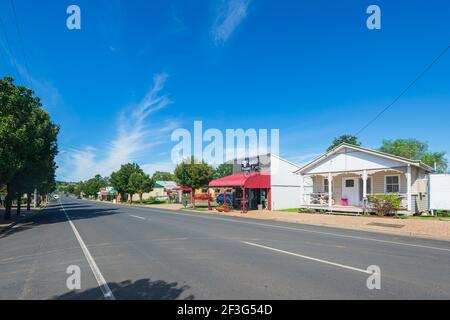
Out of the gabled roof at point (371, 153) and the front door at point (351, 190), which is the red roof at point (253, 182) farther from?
the front door at point (351, 190)

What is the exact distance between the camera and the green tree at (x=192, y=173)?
132 ft

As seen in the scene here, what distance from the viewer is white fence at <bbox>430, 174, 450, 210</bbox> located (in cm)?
2094

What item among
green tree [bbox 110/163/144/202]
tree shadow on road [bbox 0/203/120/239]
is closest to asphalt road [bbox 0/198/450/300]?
tree shadow on road [bbox 0/203/120/239]

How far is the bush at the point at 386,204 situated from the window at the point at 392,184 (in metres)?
2.23

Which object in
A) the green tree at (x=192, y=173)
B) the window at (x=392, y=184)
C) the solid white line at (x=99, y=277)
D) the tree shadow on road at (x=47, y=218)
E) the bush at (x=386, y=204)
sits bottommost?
the tree shadow on road at (x=47, y=218)

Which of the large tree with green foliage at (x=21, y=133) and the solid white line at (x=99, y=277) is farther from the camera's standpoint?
the large tree with green foliage at (x=21, y=133)

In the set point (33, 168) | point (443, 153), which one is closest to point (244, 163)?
point (33, 168)

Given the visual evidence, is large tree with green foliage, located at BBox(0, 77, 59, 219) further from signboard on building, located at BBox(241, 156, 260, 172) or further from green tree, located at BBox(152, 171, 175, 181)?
green tree, located at BBox(152, 171, 175, 181)

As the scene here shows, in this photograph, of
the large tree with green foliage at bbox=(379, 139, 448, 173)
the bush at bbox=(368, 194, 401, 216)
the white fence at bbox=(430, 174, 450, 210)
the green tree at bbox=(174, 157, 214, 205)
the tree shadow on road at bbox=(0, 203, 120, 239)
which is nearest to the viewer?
the tree shadow on road at bbox=(0, 203, 120, 239)

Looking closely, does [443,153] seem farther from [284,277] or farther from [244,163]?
[284,277]

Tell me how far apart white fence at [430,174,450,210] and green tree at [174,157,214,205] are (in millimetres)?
25683

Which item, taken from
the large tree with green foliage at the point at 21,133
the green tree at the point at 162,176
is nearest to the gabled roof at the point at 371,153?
the large tree with green foliage at the point at 21,133

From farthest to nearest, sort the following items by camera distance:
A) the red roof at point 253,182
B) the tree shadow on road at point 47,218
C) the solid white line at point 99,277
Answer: the red roof at point 253,182 < the tree shadow on road at point 47,218 < the solid white line at point 99,277
